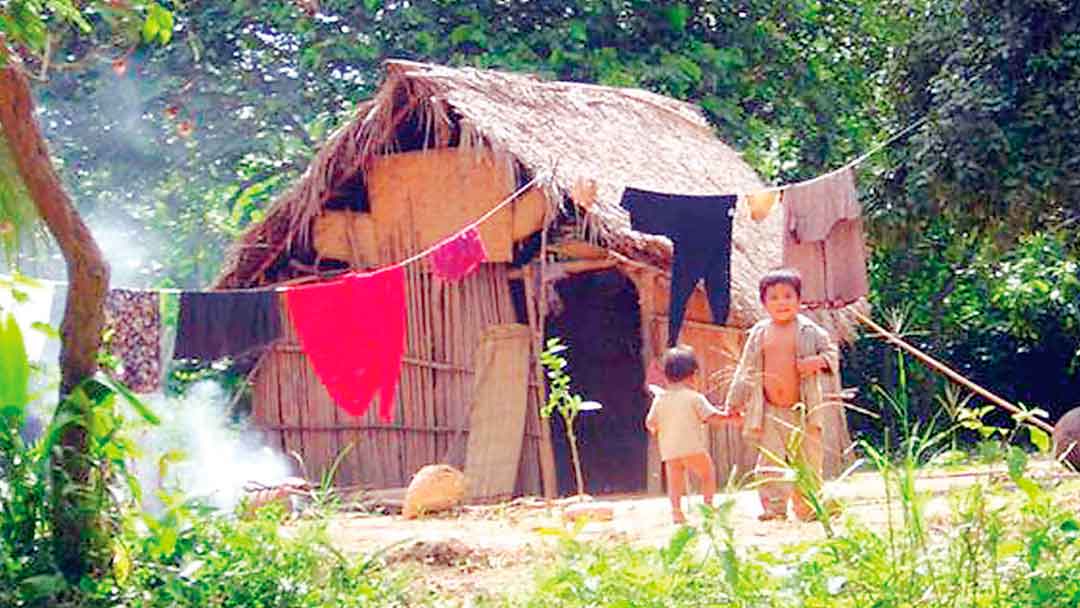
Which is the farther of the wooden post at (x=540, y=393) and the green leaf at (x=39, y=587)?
the wooden post at (x=540, y=393)

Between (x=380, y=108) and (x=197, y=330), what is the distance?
228cm

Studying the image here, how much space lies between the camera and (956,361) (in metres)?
18.3

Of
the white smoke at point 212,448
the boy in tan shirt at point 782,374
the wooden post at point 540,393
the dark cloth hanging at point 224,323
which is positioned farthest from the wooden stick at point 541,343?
the boy in tan shirt at point 782,374

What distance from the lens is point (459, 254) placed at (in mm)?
10922

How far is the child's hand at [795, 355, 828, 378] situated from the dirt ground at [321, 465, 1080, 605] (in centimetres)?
63

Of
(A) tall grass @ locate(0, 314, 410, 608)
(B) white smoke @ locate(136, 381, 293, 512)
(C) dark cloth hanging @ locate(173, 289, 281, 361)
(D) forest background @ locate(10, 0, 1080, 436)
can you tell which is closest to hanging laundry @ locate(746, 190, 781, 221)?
(C) dark cloth hanging @ locate(173, 289, 281, 361)

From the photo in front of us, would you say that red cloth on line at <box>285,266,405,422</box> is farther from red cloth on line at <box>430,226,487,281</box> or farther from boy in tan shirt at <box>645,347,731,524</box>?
boy in tan shirt at <box>645,347,731,524</box>

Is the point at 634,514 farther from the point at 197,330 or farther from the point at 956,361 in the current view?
A: the point at 956,361

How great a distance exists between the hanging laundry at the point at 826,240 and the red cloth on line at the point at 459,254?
2052mm

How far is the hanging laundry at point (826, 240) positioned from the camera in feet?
32.1

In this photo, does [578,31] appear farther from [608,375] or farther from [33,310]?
[33,310]

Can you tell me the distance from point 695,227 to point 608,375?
4.46m

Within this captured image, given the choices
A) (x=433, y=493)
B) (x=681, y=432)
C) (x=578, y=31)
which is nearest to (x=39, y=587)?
(x=681, y=432)

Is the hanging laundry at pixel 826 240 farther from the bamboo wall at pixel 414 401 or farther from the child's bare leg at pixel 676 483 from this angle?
the bamboo wall at pixel 414 401
